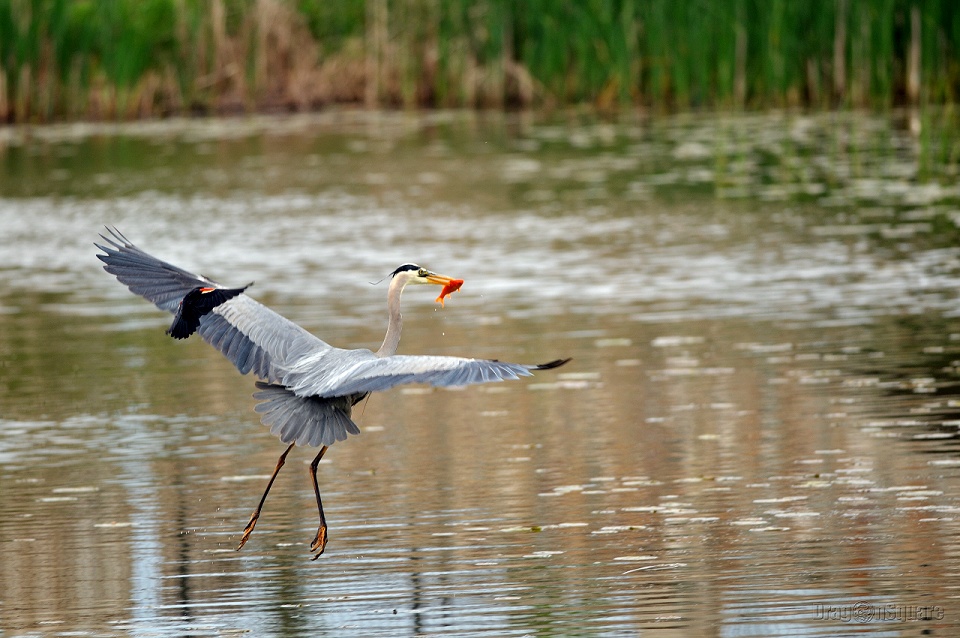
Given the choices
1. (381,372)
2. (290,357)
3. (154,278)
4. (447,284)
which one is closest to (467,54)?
(154,278)

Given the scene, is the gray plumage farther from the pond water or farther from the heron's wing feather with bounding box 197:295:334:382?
the pond water

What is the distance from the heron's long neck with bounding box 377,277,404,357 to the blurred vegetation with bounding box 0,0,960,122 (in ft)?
57.1

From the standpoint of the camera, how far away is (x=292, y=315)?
12.7 m

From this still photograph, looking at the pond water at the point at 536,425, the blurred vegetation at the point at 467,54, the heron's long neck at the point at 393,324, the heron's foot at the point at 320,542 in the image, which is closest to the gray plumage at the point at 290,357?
the heron's long neck at the point at 393,324

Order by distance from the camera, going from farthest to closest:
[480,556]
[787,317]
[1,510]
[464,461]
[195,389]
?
[787,317]
[195,389]
[464,461]
[1,510]
[480,556]

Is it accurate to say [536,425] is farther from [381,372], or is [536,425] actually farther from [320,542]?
[381,372]

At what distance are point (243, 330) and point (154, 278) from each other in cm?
54

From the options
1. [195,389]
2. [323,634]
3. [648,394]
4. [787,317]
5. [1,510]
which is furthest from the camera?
[787,317]

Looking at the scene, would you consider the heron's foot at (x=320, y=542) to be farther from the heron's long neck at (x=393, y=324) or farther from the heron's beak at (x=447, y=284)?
the heron's beak at (x=447, y=284)

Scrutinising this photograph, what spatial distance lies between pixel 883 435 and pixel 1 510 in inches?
160

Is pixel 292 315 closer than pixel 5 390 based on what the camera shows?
No

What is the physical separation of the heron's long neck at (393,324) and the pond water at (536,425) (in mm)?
705

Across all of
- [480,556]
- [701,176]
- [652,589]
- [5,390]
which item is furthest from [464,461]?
[701,176]

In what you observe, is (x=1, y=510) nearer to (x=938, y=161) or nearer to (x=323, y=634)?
(x=323, y=634)
